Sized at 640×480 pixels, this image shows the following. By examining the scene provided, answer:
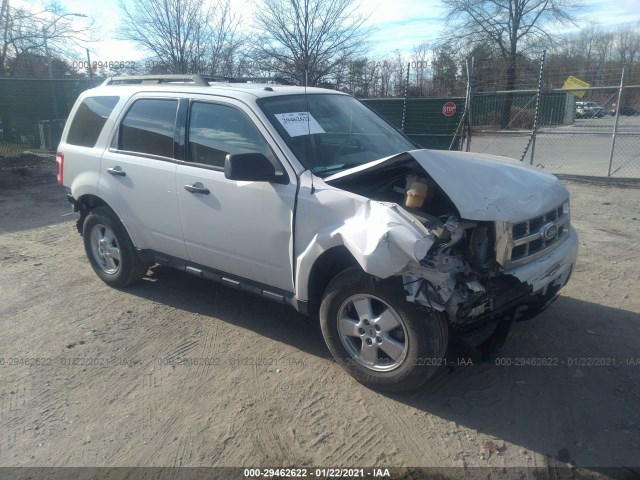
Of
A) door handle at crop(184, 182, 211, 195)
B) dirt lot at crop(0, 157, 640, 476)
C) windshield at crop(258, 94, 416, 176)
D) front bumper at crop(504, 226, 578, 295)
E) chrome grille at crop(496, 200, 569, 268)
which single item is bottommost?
dirt lot at crop(0, 157, 640, 476)

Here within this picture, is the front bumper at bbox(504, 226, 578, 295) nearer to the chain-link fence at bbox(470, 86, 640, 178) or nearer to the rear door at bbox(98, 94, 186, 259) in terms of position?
the rear door at bbox(98, 94, 186, 259)

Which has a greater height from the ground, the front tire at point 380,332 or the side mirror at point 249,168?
the side mirror at point 249,168

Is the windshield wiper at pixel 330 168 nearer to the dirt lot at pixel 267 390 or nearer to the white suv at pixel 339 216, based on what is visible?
the white suv at pixel 339 216

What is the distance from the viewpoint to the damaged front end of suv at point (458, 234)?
9.85ft

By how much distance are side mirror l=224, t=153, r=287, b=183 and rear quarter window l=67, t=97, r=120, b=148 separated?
2165mm

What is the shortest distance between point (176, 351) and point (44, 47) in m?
26.0

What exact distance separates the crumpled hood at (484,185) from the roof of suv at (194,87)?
1121 mm

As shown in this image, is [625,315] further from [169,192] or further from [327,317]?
[169,192]

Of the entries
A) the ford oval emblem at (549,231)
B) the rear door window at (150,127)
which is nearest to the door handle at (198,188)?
the rear door window at (150,127)

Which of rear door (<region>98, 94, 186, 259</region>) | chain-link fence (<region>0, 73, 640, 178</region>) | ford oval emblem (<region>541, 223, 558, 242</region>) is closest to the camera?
ford oval emblem (<region>541, 223, 558, 242</region>)

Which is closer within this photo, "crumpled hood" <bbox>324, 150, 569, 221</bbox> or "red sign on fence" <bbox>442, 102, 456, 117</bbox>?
"crumpled hood" <bbox>324, 150, 569, 221</bbox>

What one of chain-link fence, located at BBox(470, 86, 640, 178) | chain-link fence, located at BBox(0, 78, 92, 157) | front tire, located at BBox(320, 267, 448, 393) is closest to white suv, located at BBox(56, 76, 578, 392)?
front tire, located at BBox(320, 267, 448, 393)

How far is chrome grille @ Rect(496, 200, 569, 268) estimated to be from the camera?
10.2ft

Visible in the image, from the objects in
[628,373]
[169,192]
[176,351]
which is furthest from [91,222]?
[628,373]
